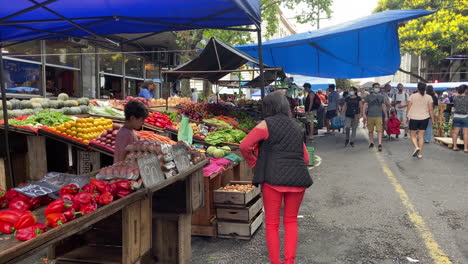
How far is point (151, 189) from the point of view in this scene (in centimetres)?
336

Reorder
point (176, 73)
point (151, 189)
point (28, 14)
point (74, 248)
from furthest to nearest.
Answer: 1. point (176, 73)
2. point (28, 14)
3. point (74, 248)
4. point (151, 189)

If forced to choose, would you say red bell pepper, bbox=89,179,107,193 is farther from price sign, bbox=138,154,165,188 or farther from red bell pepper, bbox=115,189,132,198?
price sign, bbox=138,154,165,188

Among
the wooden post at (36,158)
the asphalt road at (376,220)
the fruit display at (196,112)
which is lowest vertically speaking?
the asphalt road at (376,220)

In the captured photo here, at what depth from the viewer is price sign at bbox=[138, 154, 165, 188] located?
3.35 meters

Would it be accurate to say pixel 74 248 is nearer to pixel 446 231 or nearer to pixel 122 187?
pixel 122 187

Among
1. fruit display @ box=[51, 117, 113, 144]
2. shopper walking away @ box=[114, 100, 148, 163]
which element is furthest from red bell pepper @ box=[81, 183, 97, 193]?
fruit display @ box=[51, 117, 113, 144]


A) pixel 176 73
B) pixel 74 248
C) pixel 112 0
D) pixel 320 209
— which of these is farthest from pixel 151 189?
pixel 176 73

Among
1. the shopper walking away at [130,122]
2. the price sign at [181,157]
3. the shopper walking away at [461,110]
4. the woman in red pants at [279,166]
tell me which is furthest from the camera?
the shopper walking away at [461,110]

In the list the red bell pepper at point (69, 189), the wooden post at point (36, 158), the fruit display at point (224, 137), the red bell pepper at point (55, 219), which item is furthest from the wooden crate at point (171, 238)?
the fruit display at point (224, 137)

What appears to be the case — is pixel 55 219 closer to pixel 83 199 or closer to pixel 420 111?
pixel 83 199

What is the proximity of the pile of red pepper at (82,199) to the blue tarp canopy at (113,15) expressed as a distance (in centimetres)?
245

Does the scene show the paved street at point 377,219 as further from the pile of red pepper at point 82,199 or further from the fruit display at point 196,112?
the fruit display at point 196,112

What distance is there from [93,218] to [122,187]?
512 millimetres

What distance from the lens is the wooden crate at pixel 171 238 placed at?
13.4 feet
